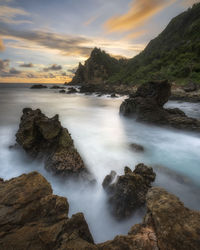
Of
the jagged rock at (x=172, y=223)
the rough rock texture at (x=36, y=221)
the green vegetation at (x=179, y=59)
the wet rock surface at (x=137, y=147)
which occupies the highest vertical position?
the green vegetation at (x=179, y=59)

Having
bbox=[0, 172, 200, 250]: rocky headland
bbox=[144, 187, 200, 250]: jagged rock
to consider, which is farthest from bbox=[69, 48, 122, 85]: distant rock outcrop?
bbox=[144, 187, 200, 250]: jagged rock

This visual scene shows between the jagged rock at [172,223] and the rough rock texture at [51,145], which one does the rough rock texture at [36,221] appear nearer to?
the jagged rock at [172,223]

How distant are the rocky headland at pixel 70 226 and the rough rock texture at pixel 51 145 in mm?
2335

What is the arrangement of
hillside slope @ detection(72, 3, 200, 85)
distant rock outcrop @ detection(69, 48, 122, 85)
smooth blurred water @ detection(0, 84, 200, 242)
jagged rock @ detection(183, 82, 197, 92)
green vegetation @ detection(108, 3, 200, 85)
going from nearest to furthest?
smooth blurred water @ detection(0, 84, 200, 242) → jagged rock @ detection(183, 82, 197, 92) → green vegetation @ detection(108, 3, 200, 85) → hillside slope @ detection(72, 3, 200, 85) → distant rock outcrop @ detection(69, 48, 122, 85)

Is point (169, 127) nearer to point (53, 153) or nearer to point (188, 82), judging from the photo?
point (53, 153)

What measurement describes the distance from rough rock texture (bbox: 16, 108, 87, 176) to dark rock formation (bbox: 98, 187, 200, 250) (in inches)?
129

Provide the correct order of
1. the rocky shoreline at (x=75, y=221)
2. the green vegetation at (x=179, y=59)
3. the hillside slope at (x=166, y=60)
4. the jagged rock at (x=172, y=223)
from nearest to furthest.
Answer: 1. the jagged rock at (x=172, y=223)
2. the rocky shoreline at (x=75, y=221)
3. the green vegetation at (x=179, y=59)
4. the hillside slope at (x=166, y=60)

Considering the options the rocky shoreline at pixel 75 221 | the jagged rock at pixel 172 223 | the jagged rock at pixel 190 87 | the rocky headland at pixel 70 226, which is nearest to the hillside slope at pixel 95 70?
the jagged rock at pixel 190 87

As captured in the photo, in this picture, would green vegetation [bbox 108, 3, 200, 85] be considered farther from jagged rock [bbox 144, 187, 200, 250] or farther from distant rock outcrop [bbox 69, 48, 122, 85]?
distant rock outcrop [bbox 69, 48, 122, 85]

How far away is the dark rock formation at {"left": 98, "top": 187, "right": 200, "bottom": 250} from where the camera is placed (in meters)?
1.53

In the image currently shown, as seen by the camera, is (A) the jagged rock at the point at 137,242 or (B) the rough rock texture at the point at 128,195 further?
(B) the rough rock texture at the point at 128,195

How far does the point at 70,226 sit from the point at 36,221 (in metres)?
0.57

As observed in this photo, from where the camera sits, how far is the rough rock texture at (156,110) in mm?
9680

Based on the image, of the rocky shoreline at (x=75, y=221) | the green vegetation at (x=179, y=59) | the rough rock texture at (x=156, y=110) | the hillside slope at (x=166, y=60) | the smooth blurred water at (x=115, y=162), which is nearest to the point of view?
the rocky shoreline at (x=75, y=221)
